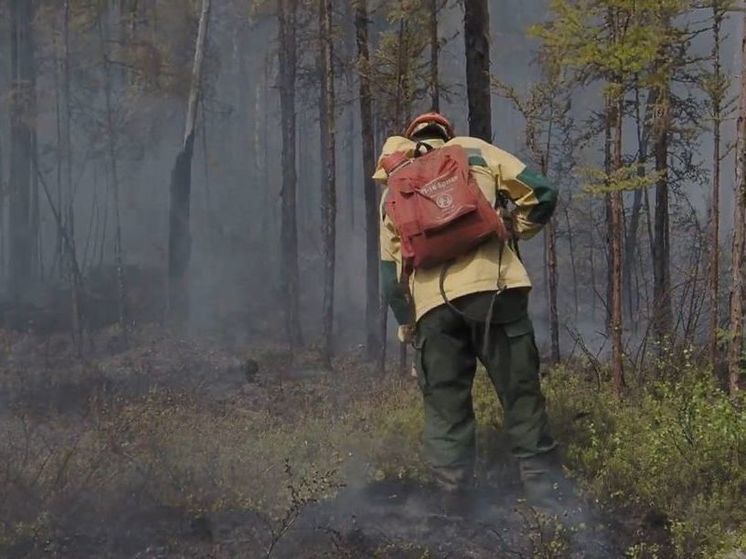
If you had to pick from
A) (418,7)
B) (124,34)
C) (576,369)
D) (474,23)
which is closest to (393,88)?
(418,7)

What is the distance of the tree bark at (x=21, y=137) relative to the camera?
2117 centimetres

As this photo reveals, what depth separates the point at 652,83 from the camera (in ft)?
31.0

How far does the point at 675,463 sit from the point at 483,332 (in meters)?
1.23

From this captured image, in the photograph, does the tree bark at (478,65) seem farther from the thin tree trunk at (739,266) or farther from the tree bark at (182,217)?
the tree bark at (182,217)

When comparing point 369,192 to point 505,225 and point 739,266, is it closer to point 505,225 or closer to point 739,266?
point 739,266

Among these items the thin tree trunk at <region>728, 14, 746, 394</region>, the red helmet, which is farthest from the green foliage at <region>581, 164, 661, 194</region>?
the red helmet

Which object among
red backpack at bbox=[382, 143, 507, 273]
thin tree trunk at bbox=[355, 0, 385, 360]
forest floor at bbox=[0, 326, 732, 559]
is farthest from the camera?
thin tree trunk at bbox=[355, 0, 385, 360]

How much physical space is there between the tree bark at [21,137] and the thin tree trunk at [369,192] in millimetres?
9841

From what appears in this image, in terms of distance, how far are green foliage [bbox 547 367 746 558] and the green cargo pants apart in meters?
0.47

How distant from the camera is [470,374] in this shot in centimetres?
414

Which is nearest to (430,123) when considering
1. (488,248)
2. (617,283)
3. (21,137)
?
(488,248)

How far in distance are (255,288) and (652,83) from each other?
715 inches

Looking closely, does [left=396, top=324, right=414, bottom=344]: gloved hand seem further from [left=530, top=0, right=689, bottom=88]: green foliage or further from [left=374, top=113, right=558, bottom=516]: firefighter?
[left=530, top=0, right=689, bottom=88]: green foliage

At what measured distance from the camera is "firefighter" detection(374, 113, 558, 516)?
12.9 feet
